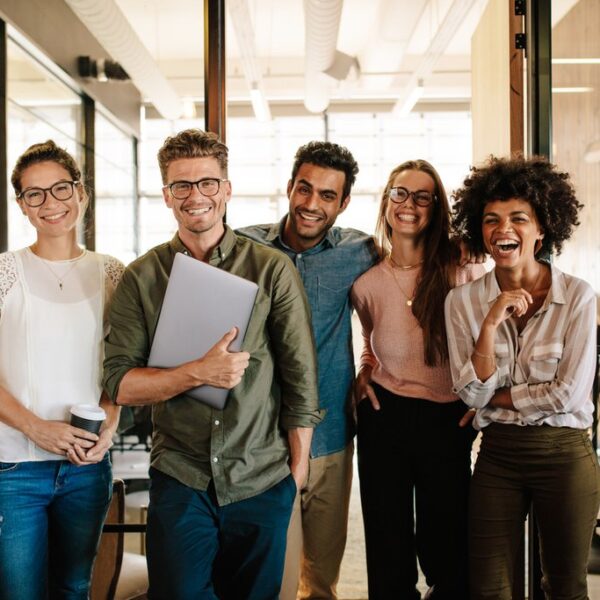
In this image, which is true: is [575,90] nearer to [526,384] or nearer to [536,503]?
[526,384]

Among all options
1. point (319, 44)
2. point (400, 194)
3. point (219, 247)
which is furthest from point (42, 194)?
point (319, 44)

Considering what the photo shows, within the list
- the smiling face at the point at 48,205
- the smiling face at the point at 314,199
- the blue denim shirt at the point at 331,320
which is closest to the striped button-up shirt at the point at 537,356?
the blue denim shirt at the point at 331,320

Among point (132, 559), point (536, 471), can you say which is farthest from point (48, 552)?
point (536, 471)

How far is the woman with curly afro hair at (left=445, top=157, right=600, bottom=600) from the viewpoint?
1814 millimetres

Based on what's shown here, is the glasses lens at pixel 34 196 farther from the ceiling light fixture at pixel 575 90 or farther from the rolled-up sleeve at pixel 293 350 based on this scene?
the ceiling light fixture at pixel 575 90

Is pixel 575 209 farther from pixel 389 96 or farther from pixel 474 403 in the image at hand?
pixel 389 96

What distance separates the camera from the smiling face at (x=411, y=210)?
83.0 inches

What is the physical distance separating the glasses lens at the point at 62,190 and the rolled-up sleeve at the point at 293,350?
610mm

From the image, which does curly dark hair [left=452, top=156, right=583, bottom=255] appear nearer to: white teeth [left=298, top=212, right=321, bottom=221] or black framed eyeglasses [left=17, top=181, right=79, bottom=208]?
white teeth [left=298, top=212, right=321, bottom=221]

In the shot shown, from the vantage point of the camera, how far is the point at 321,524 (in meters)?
2.23

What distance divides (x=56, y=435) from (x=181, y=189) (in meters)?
0.71

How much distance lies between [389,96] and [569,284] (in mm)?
7964

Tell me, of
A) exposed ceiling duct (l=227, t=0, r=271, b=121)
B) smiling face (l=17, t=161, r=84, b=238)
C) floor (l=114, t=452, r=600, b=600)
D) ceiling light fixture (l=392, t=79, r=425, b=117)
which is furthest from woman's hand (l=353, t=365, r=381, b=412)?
ceiling light fixture (l=392, t=79, r=425, b=117)

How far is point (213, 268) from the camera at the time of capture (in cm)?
165
